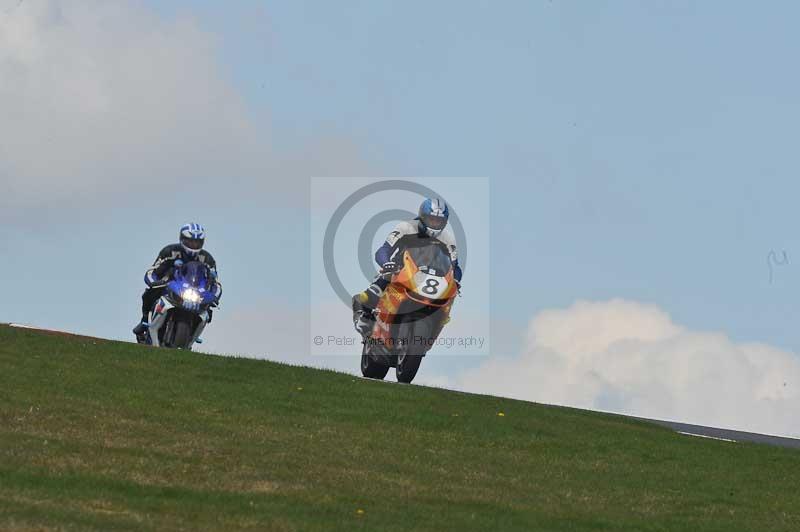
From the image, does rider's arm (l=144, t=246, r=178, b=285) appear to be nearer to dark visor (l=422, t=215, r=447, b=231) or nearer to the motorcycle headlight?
the motorcycle headlight

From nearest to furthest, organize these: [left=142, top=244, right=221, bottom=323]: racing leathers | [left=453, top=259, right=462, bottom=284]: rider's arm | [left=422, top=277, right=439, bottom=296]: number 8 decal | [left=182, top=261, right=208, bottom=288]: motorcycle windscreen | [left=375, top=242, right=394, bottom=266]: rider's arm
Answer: [left=422, top=277, right=439, bottom=296]: number 8 decal < [left=375, top=242, right=394, bottom=266]: rider's arm < [left=453, top=259, right=462, bottom=284]: rider's arm < [left=182, top=261, right=208, bottom=288]: motorcycle windscreen < [left=142, top=244, right=221, bottom=323]: racing leathers

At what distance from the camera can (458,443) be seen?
1928 cm

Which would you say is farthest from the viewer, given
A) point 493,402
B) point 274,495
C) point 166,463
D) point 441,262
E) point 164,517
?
point 441,262

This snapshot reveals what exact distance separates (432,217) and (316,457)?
364 inches

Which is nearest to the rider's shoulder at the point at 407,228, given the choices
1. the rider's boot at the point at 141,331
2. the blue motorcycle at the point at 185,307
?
the blue motorcycle at the point at 185,307

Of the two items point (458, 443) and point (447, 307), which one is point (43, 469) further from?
point (447, 307)

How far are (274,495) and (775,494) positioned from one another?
23.1 ft

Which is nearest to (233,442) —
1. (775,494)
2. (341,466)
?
(341,466)

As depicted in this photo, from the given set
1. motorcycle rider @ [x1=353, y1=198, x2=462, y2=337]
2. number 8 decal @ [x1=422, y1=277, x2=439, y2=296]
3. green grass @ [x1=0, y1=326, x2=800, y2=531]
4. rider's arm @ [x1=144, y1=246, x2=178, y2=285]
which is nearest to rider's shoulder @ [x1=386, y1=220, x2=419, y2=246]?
motorcycle rider @ [x1=353, y1=198, x2=462, y2=337]

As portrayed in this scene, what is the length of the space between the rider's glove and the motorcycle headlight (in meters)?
3.26

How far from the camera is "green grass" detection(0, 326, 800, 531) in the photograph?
13617mm

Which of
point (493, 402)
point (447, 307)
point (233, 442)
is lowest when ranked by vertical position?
point (233, 442)

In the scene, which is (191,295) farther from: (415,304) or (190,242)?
(415,304)

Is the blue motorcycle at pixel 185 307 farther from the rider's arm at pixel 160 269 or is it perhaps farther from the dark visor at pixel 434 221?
the dark visor at pixel 434 221
